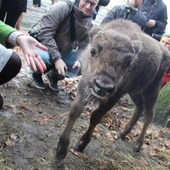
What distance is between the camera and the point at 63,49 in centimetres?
531

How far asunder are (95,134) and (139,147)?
754 millimetres

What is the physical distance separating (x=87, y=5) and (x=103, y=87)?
2.11 metres

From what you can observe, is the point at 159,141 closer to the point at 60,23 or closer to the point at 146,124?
the point at 146,124

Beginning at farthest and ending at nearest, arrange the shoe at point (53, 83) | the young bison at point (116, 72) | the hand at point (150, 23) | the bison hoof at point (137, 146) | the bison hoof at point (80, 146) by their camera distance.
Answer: the hand at point (150, 23) → the shoe at point (53, 83) → the bison hoof at point (137, 146) → the bison hoof at point (80, 146) → the young bison at point (116, 72)

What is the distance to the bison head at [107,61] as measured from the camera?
3099 millimetres

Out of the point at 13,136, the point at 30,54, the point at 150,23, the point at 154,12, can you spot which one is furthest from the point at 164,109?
the point at 30,54

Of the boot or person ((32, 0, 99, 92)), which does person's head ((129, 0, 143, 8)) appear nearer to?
person ((32, 0, 99, 92))

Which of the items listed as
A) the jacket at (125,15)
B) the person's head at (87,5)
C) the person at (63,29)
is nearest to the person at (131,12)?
the jacket at (125,15)

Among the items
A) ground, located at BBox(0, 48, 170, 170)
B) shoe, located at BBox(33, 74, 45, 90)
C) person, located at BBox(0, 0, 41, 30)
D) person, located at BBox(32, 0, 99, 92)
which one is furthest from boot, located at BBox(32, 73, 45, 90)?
person, located at BBox(0, 0, 41, 30)

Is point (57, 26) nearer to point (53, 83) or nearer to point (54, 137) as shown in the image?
point (53, 83)

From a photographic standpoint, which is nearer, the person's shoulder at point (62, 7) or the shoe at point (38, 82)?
the person's shoulder at point (62, 7)

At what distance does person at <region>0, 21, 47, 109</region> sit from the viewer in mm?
2480

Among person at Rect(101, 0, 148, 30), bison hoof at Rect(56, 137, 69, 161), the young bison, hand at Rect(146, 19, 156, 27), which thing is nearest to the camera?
the young bison

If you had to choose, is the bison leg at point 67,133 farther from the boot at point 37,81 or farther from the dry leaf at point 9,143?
the boot at point 37,81
